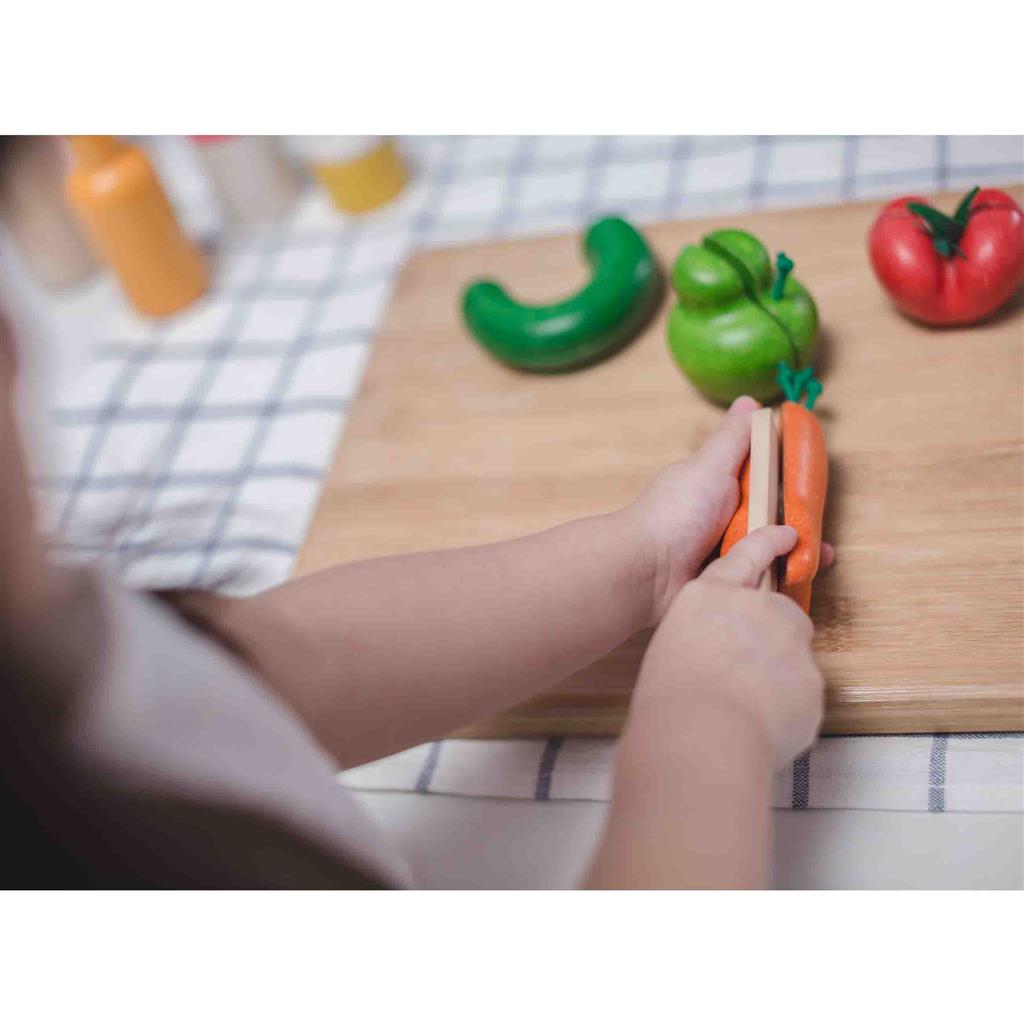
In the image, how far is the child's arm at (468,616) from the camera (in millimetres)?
547

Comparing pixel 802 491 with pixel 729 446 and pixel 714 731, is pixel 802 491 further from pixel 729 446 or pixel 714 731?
pixel 714 731

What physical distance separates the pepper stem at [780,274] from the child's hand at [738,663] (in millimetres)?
184

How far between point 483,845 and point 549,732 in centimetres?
7

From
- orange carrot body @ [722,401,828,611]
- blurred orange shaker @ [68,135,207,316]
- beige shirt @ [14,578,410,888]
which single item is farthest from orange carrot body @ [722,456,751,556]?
blurred orange shaker @ [68,135,207,316]

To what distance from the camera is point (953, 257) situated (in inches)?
26.2

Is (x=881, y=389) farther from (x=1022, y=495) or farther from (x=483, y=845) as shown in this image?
(x=483, y=845)

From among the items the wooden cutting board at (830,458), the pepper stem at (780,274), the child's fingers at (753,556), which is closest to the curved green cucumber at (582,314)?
the wooden cutting board at (830,458)

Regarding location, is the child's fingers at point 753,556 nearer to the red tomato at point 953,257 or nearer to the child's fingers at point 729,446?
the child's fingers at point 729,446

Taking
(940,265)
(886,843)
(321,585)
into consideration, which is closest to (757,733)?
(886,843)

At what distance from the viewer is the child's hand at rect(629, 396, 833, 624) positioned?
58cm

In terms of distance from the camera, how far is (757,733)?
1.57ft

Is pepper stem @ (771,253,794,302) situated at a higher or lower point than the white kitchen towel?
higher

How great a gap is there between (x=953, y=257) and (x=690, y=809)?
393 millimetres

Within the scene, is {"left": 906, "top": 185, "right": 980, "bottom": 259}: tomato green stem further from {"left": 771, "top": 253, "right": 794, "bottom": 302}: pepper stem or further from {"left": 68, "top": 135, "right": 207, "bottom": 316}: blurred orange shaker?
{"left": 68, "top": 135, "right": 207, "bottom": 316}: blurred orange shaker
